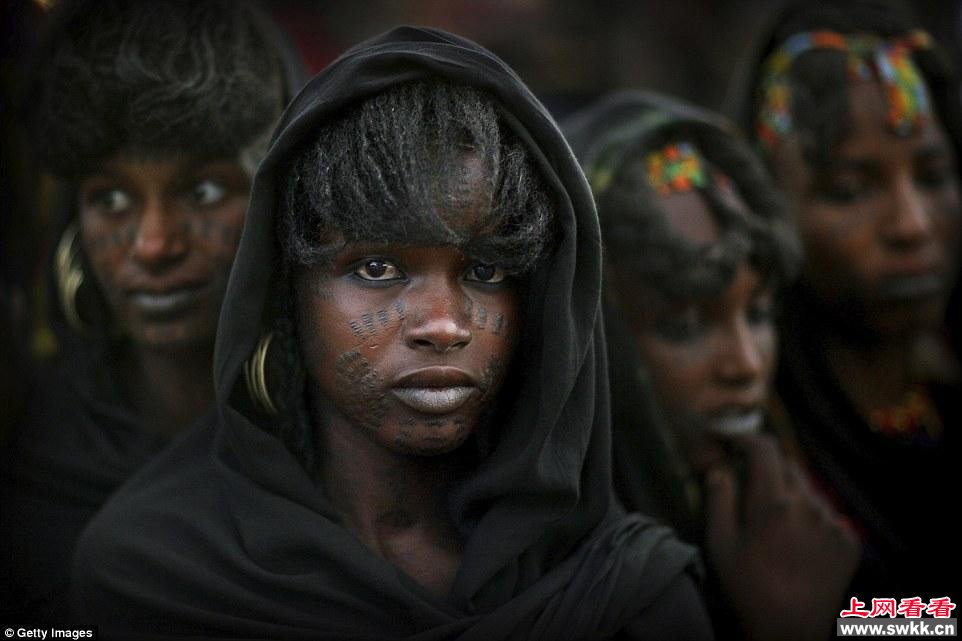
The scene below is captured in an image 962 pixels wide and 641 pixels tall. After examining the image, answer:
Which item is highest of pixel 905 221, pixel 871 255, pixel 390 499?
pixel 905 221

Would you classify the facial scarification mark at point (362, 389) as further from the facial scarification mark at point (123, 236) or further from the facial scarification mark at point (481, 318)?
the facial scarification mark at point (123, 236)

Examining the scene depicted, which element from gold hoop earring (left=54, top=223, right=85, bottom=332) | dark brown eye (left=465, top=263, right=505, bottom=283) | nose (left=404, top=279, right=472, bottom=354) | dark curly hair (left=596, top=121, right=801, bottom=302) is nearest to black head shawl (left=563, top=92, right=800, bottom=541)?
dark curly hair (left=596, top=121, right=801, bottom=302)

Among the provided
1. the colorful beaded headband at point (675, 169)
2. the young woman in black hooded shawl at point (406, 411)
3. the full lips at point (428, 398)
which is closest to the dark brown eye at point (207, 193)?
the young woman in black hooded shawl at point (406, 411)

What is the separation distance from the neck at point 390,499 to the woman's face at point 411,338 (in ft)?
0.36

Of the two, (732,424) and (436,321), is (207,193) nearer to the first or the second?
(436,321)

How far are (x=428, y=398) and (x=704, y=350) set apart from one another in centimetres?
117

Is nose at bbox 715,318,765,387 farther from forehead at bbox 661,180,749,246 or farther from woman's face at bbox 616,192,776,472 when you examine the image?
forehead at bbox 661,180,749,246

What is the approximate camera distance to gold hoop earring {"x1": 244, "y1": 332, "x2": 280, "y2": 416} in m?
2.15

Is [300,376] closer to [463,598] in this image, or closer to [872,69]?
[463,598]

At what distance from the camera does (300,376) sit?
7.09 ft

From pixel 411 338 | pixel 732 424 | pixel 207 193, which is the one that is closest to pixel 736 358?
pixel 732 424

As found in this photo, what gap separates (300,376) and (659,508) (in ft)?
3.75

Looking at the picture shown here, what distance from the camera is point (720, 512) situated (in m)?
2.92

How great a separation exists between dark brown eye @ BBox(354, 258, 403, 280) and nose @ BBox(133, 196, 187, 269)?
738 millimetres
